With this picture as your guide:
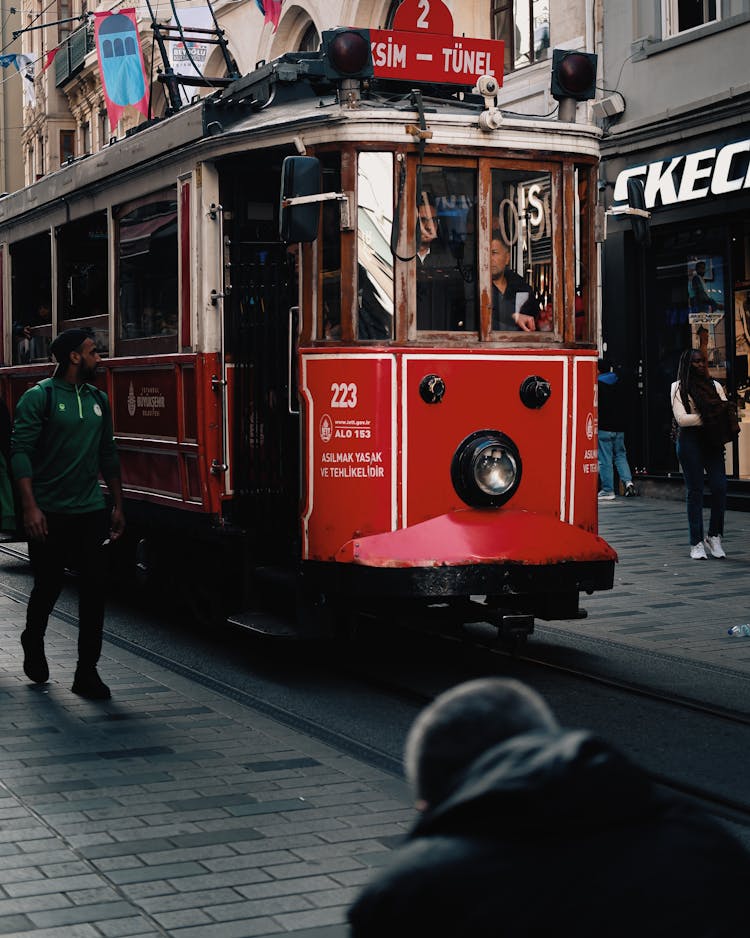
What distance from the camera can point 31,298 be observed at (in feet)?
41.4

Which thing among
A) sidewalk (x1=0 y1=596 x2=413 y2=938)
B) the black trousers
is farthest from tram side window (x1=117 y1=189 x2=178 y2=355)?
sidewalk (x1=0 y1=596 x2=413 y2=938)

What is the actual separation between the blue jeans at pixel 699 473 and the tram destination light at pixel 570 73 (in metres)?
5.08

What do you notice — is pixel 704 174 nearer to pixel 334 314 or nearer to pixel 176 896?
pixel 334 314

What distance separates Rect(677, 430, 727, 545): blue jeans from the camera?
13.1m

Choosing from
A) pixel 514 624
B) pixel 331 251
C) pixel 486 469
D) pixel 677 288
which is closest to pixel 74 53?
pixel 677 288

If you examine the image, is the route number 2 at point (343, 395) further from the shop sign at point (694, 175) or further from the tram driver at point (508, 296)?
the shop sign at point (694, 175)

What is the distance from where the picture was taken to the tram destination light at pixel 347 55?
26.0 feet

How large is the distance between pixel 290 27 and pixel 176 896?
2463 centimetres

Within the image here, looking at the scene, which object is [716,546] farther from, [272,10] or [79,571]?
[272,10]

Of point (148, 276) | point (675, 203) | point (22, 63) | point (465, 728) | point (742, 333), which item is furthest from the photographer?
point (22, 63)

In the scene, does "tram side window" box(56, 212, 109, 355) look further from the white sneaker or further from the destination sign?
the white sneaker

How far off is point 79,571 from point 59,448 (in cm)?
63

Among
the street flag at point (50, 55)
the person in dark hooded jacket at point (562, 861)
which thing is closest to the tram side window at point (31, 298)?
the person in dark hooded jacket at point (562, 861)

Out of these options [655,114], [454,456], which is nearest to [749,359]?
[655,114]
